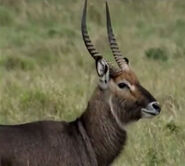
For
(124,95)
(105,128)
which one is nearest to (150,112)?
(124,95)

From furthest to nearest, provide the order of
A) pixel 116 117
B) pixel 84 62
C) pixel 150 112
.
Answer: pixel 84 62 < pixel 116 117 < pixel 150 112

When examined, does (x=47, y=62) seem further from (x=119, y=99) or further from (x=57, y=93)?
(x=119, y=99)

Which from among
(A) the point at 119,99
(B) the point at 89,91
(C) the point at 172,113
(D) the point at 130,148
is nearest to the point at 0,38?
(B) the point at 89,91

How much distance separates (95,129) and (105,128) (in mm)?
69

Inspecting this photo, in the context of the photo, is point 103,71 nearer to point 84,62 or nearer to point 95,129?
point 95,129

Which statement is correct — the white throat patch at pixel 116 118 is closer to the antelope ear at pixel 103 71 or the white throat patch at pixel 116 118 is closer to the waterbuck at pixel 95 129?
the waterbuck at pixel 95 129

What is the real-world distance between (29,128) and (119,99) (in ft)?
2.12

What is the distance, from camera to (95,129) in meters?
5.94

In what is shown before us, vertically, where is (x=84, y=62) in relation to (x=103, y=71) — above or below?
below

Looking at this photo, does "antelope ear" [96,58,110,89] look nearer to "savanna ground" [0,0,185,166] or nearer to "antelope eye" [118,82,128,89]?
"antelope eye" [118,82,128,89]

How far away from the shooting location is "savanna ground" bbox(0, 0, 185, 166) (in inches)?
298

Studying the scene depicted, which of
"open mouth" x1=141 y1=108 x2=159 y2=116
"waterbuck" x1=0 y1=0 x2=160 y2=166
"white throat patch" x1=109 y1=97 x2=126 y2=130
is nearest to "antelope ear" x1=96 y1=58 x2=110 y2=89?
"waterbuck" x1=0 y1=0 x2=160 y2=166

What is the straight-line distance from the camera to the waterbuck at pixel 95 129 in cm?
564

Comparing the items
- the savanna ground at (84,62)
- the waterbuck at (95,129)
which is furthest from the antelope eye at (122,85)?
the savanna ground at (84,62)
